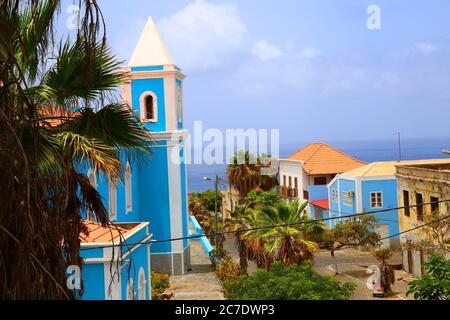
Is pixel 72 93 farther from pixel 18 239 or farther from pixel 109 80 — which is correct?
pixel 18 239

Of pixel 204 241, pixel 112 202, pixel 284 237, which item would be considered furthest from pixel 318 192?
pixel 112 202

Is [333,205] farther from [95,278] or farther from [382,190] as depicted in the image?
[95,278]

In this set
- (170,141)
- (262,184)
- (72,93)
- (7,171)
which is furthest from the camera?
(262,184)

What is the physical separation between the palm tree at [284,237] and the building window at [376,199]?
42.1ft

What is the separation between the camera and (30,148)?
5.31 metres

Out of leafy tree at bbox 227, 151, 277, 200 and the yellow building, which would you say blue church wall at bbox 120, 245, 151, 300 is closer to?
the yellow building

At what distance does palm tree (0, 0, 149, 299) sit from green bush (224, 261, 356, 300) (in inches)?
258

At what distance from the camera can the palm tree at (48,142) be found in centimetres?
440

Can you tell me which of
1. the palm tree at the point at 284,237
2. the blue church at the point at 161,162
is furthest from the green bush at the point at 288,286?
the blue church at the point at 161,162

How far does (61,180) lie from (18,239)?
874 millimetres

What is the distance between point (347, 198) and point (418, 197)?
28.0 ft

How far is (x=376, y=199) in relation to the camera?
1238 inches

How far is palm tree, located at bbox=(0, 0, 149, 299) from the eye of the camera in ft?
14.4
